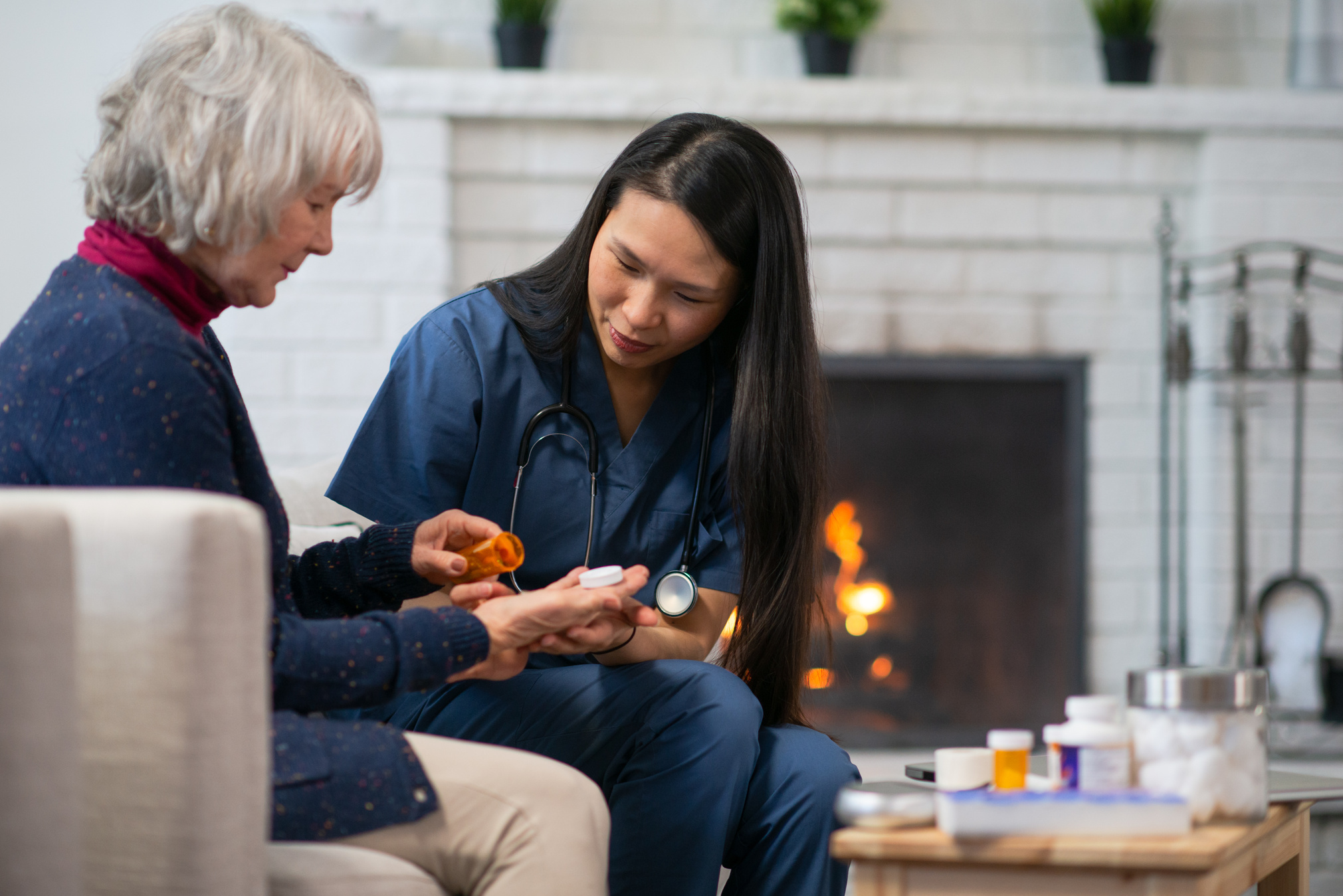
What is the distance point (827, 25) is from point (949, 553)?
42.4 inches

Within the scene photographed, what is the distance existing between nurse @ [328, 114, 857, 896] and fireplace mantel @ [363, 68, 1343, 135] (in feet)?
3.18

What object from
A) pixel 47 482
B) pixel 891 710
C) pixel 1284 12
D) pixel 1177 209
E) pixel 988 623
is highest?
pixel 1284 12

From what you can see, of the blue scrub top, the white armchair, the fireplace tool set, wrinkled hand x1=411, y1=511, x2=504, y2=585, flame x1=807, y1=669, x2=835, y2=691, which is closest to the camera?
the white armchair

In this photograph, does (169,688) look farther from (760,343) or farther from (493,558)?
(760,343)

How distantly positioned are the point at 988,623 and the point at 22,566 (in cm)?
212

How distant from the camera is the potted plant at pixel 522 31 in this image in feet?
7.62

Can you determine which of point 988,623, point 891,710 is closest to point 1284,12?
point 988,623

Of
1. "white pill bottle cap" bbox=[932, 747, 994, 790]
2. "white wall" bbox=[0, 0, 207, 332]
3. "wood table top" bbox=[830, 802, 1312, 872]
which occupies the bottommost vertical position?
"wood table top" bbox=[830, 802, 1312, 872]

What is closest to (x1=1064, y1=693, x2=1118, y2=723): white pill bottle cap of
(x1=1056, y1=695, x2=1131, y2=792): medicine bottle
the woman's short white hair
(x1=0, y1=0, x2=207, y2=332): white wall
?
(x1=1056, y1=695, x2=1131, y2=792): medicine bottle

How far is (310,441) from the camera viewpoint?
2.31 metres

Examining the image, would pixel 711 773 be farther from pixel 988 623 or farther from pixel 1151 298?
pixel 1151 298

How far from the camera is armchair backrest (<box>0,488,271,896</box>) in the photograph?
0.77 metres

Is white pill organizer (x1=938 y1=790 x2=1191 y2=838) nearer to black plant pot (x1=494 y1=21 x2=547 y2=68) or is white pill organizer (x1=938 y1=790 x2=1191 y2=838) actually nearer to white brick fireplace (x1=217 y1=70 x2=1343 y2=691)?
white brick fireplace (x1=217 y1=70 x2=1343 y2=691)

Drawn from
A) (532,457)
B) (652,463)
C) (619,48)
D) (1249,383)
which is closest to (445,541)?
(532,457)
